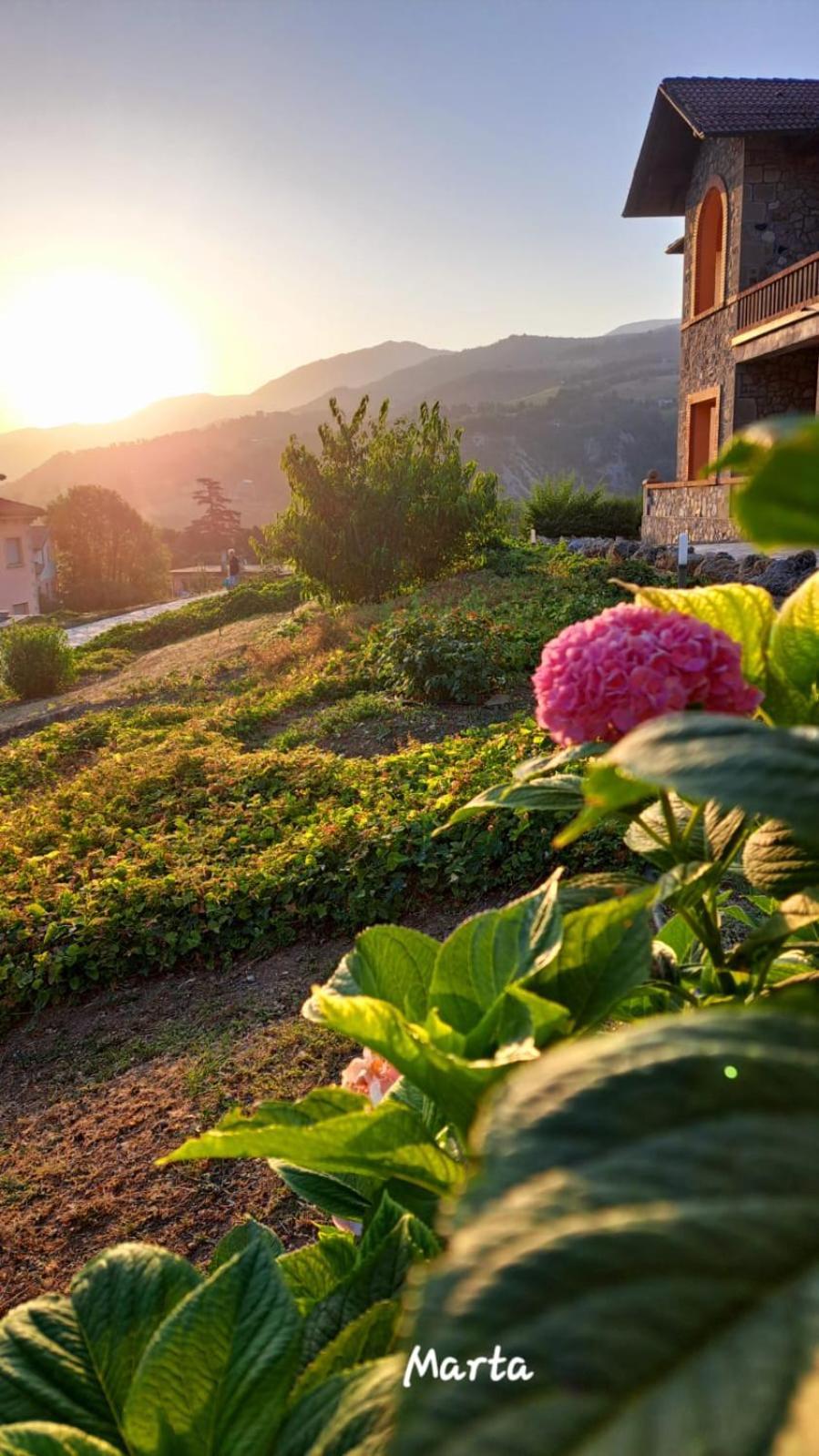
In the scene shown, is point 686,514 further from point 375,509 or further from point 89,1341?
point 89,1341

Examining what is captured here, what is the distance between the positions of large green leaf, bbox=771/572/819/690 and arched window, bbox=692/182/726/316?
15.6m

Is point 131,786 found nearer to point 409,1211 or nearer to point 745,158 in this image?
point 409,1211

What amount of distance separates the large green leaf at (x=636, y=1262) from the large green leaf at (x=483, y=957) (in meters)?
0.36

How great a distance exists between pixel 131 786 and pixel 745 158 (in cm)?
1206

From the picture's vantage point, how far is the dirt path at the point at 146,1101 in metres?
2.64

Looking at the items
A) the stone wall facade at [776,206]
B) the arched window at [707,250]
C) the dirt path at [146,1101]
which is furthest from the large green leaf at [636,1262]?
the arched window at [707,250]

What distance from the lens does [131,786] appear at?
6.53 metres

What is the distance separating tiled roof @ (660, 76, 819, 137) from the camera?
12.7 meters

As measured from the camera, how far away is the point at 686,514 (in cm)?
1367

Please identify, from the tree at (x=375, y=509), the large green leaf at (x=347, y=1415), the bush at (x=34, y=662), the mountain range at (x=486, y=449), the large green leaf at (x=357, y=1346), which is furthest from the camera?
the mountain range at (x=486, y=449)

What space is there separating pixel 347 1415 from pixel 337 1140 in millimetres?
159

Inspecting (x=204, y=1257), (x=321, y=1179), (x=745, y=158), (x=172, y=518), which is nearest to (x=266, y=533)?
(x=745, y=158)

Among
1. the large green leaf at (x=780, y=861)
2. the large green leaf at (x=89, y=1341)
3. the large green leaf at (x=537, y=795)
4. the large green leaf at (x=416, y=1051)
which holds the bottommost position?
the large green leaf at (x=89, y=1341)

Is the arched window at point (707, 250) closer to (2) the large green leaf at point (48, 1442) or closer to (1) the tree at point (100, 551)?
(2) the large green leaf at point (48, 1442)
